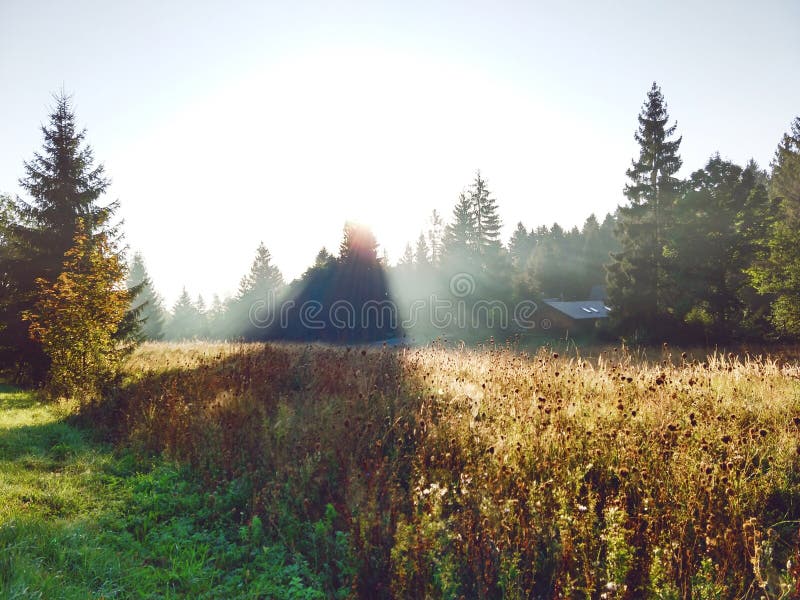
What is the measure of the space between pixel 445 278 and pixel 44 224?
32.0m

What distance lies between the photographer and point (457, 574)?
3.16 metres

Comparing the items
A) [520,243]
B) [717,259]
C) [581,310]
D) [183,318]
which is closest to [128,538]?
[717,259]

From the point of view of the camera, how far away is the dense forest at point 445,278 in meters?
11.7

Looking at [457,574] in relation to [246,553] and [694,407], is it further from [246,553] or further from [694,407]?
[694,407]

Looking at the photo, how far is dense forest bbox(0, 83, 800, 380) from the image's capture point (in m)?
11.7

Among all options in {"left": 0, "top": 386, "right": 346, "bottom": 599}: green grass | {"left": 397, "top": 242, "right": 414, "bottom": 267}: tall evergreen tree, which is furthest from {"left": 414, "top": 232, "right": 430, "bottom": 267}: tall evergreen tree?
{"left": 0, "top": 386, "right": 346, "bottom": 599}: green grass

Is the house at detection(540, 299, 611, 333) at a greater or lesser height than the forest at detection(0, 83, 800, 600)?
greater

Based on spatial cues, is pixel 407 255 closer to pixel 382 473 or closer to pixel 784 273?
pixel 784 273

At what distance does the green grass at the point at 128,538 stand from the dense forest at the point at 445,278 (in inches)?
250

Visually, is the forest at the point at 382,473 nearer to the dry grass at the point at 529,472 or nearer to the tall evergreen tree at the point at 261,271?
the dry grass at the point at 529,472

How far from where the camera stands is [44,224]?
48.7ft

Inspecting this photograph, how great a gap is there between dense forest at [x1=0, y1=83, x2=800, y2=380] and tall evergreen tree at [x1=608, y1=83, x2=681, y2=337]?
0.09m

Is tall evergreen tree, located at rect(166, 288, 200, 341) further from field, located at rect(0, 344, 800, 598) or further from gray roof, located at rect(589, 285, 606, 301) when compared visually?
field, located at rect(0, 344, 800, 598)

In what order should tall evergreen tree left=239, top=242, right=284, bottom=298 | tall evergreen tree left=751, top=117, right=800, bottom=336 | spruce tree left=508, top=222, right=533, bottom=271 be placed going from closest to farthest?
tall evergreen tree left=751, top=117, right=800, bottom=336, tall evergreen tree left=239, top=242, right=284, bottom=298, spruce tree left=508, top=222, right=533, bottom=271
